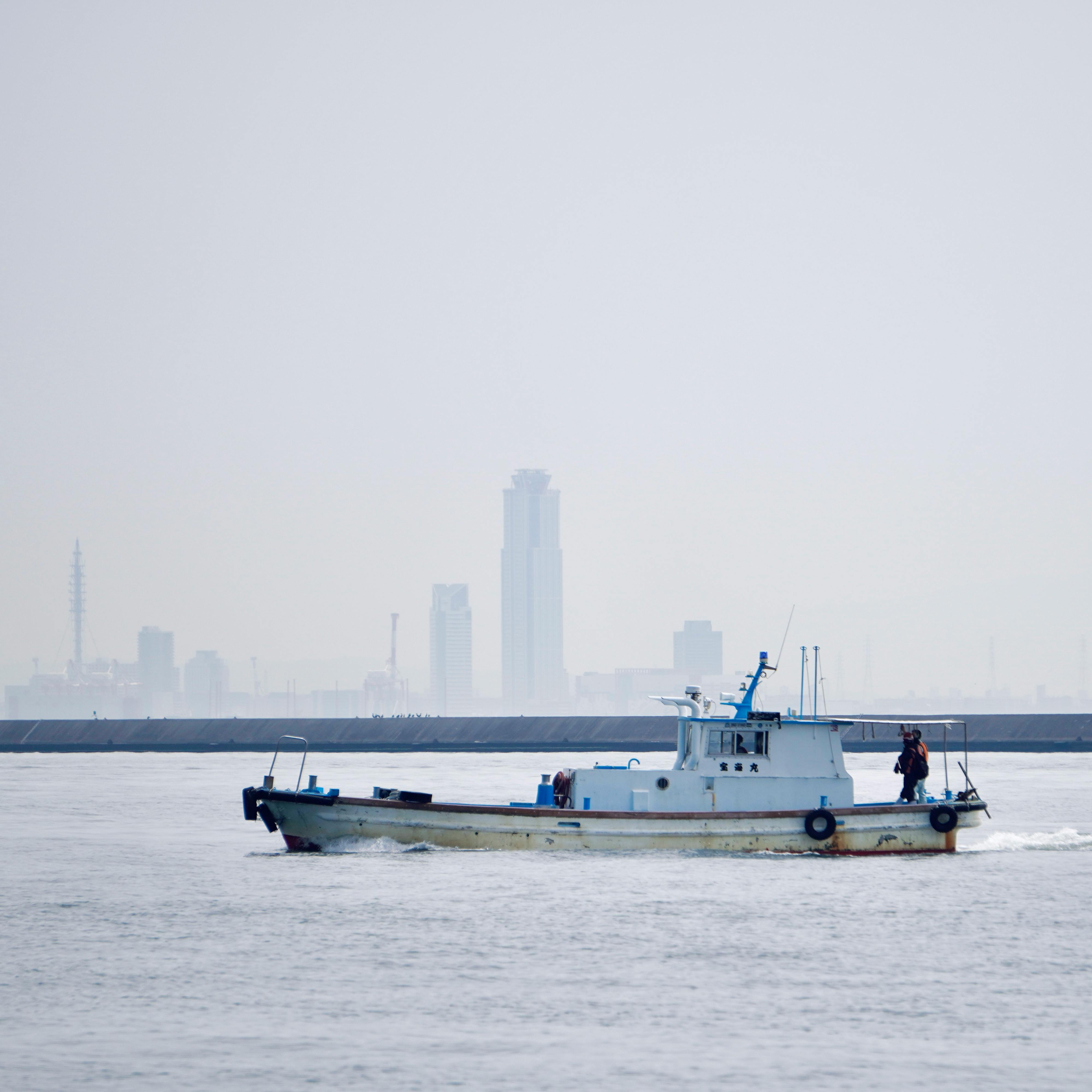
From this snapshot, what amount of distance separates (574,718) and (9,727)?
49239 mm

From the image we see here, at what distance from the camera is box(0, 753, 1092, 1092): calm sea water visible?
1828 cm

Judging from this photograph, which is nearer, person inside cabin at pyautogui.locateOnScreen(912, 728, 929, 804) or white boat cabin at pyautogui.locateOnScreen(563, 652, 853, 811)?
white boat cabin at pyautogui.locateOnScreen(563, 652, 853, 811)

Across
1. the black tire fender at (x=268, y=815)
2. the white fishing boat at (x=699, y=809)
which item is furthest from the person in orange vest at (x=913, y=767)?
the black tire fender at (x=268, y=815)

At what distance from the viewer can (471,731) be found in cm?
12712

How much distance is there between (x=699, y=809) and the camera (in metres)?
36.2

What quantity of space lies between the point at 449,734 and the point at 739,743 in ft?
296

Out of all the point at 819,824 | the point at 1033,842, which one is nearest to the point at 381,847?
the point at 819,824

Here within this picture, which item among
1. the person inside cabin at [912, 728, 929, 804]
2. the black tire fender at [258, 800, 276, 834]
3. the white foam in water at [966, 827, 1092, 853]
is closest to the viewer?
the person inside cabin at [912, 728, 929, 804]

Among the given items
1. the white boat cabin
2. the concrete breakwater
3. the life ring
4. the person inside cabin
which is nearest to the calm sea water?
the life ring

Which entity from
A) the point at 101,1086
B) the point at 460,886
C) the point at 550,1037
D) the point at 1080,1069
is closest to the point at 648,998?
the point at 550,1037

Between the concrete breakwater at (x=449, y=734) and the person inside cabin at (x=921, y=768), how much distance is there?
72410mm

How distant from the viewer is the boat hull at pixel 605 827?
35.3 meters

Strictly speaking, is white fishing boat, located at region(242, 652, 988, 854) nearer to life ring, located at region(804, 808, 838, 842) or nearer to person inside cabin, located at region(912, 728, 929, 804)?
life ring, located at region(804, 808, 838, 842)

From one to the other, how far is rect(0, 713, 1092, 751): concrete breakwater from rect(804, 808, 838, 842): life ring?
74861mm
